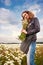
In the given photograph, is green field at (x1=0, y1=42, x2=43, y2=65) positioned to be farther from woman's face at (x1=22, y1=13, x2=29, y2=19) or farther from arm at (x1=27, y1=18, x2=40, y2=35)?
woman's face at (x1=22, y1=13, x2=29, y2=19)

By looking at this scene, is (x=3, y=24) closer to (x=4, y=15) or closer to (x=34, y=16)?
(x=4, y=15)

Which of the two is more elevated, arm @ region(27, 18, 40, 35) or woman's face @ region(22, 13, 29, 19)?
woman's face @ region(22, 13, 29, 19)

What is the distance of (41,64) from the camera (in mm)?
3086

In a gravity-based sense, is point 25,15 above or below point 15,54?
above

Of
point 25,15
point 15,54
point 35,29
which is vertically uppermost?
point 25,15

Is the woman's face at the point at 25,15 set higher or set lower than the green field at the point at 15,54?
higher

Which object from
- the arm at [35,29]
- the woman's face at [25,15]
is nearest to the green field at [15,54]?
the arm at [35,29]

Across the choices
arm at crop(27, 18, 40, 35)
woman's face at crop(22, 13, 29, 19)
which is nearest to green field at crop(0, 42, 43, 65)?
arm at crop(27, 18, 40, 35)

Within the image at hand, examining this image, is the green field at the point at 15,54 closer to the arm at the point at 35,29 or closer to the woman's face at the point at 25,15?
the arm at the point at 35,29

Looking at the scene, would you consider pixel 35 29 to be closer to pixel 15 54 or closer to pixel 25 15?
pixel 25 15

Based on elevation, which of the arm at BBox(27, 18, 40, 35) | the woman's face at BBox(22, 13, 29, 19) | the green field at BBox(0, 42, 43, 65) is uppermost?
the woman's face at BBox(22, 13, 29, 19)

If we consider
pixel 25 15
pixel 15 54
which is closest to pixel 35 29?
pixel 25 15

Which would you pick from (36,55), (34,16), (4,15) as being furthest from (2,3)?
(36,55)

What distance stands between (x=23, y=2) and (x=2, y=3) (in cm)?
23
